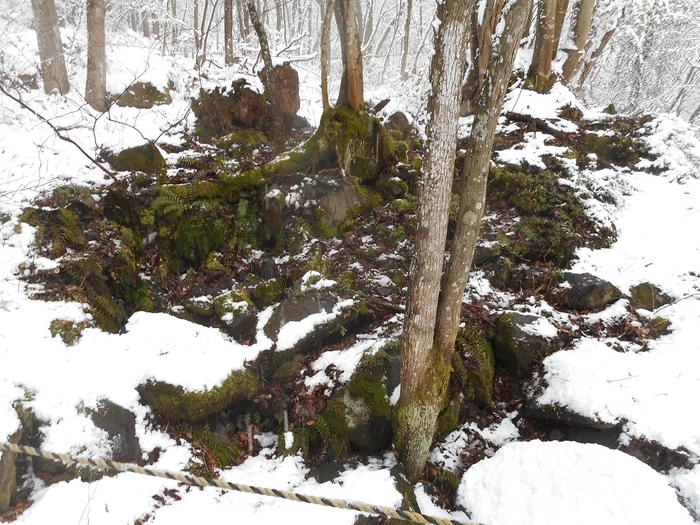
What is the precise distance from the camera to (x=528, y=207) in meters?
6.50

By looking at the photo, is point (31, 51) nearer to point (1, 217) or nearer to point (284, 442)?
point (1, 217)

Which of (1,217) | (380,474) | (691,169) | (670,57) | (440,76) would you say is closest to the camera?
(440,76)

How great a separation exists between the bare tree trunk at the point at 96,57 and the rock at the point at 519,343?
8.92 m

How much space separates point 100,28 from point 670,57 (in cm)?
2359

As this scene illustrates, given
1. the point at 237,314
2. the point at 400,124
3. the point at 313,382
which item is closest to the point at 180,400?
the point at 237,314

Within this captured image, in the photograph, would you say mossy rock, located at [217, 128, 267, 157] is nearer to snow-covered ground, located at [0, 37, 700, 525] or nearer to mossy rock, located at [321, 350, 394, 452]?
snow-covered ground, located at [0, 37, 700, 525]

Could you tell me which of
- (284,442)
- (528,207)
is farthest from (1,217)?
(528,207)

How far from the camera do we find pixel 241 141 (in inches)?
325

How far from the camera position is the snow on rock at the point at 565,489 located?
2922 millimetres

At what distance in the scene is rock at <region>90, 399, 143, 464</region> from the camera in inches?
151

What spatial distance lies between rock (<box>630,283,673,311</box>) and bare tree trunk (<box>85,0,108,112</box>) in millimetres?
10399

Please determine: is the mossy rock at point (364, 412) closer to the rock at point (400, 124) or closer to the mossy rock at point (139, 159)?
the mossy rock at point (139, 159)

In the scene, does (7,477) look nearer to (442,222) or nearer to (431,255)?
(431,255)

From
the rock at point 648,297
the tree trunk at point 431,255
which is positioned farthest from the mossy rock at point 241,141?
the rock at point 648,297
